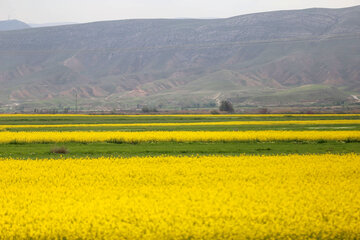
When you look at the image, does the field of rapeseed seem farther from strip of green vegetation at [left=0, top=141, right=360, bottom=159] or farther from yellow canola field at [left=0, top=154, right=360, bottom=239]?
strip of green vegetation at [left=0, top=141, right=360, bottom=159]

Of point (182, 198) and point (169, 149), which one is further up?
point (182, 198)

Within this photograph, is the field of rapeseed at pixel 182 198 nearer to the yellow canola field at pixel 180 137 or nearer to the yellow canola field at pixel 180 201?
the yellow canola field at pixel 180 201

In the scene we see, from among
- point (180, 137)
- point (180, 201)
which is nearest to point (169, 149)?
point (180, 137)

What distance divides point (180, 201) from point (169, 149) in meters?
17.7

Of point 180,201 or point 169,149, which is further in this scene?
point 169,149

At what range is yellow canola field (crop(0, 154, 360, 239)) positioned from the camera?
522 inches

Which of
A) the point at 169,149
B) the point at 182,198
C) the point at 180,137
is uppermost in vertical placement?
the point at 182,198

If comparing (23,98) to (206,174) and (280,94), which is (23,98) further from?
(206,174)

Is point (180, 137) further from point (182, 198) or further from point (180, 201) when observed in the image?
point (180, 201)

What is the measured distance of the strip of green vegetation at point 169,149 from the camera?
31766mm

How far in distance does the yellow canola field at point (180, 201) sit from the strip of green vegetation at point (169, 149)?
293 inches

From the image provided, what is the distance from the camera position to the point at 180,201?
15883 millimetres

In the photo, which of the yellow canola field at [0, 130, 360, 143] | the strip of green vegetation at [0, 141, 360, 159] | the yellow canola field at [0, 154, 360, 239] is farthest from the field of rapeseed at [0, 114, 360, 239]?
the yellow canola field at [0, 130, 360, 143]

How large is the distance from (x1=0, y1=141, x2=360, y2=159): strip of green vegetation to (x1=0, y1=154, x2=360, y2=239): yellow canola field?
293 inches
